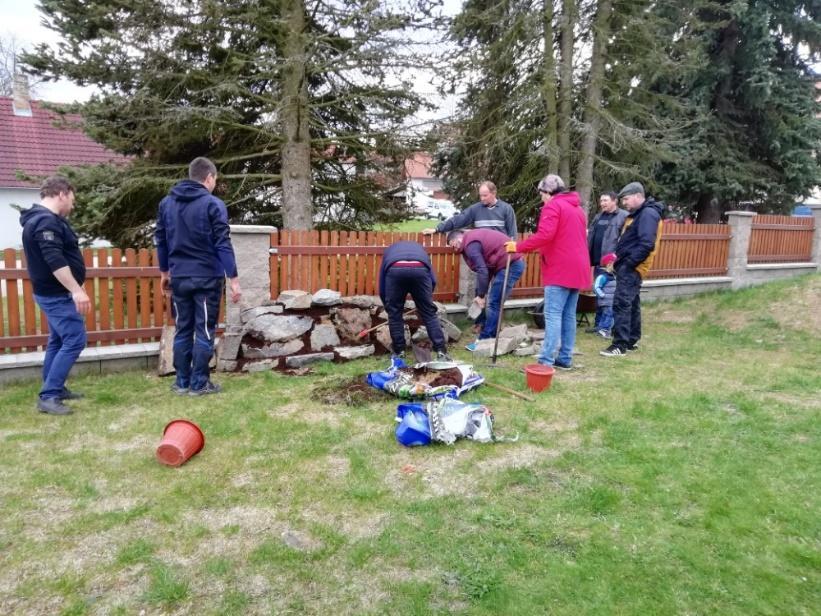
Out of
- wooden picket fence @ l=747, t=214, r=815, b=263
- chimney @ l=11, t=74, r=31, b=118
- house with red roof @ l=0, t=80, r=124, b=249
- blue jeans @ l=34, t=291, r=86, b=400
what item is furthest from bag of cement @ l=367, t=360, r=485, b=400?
chimney @ l=11, t=74, r=31, b=118

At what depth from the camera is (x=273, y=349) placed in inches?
224

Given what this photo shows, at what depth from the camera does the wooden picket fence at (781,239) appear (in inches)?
428

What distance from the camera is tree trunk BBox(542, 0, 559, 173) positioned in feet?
33.8

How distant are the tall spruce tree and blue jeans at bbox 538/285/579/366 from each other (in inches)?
176

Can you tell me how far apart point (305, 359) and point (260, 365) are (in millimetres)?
457

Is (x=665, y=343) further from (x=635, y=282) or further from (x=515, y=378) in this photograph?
(x=515, y=378)

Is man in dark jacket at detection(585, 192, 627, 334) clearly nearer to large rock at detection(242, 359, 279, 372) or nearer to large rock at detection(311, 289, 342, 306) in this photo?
large rock at detection(311, 289, 342, 306)

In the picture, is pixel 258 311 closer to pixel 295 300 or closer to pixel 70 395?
pixel 295 300

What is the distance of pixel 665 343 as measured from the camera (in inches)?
275

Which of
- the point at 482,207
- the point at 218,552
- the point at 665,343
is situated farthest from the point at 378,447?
the point at 665,343

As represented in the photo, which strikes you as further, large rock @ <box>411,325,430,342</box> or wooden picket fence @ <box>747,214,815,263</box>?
wooden picket fence @ <box>747,214,815,263</box>

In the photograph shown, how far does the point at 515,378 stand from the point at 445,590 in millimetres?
3116

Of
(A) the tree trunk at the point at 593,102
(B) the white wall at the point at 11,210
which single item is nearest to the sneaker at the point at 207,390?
(A) the tree trunk at the point at 593,102

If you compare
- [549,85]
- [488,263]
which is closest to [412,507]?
[488,263]
